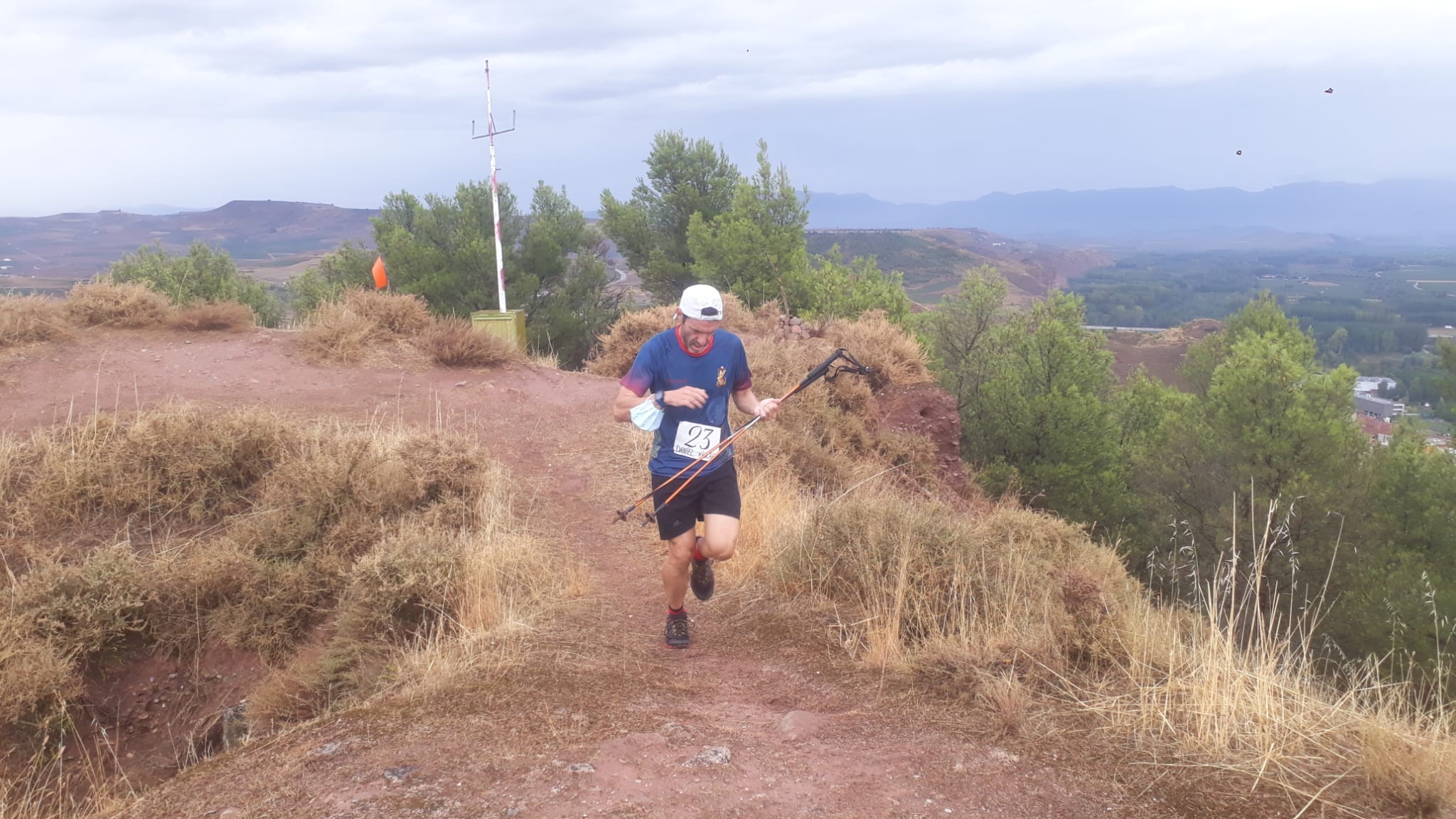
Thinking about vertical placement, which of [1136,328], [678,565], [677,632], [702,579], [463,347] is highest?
[463,347]

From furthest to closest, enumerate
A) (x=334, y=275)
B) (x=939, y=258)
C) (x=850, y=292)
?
(x=939, y=258)
(x=334, y=275)
(x=850, y=292)

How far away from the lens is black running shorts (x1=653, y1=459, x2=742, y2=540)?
4488mm

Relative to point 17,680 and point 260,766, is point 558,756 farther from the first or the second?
point 17,680

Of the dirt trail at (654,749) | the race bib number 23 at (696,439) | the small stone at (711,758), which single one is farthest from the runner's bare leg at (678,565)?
the small stone at (711,758)

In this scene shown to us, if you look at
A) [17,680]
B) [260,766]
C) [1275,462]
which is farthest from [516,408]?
[1275,462]

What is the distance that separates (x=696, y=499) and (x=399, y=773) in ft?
6.23

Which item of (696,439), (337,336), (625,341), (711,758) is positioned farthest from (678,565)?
(625,341)

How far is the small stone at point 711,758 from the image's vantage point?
10.5ft

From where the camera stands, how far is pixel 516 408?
34.0 feet

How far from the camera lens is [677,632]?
4.74 meters

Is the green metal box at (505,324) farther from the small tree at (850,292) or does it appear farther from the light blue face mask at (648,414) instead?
the light blue face mask at (648,414)

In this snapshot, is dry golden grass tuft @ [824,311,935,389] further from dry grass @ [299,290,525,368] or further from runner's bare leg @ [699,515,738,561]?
runner's bare leg @ [699,515,738,561]

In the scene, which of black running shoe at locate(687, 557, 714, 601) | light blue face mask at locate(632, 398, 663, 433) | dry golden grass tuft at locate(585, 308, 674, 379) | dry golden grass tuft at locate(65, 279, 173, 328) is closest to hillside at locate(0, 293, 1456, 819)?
black running shoe at locate(687, 557, 714, 601)

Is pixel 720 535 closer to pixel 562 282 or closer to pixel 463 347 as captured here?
pixel 463 347
